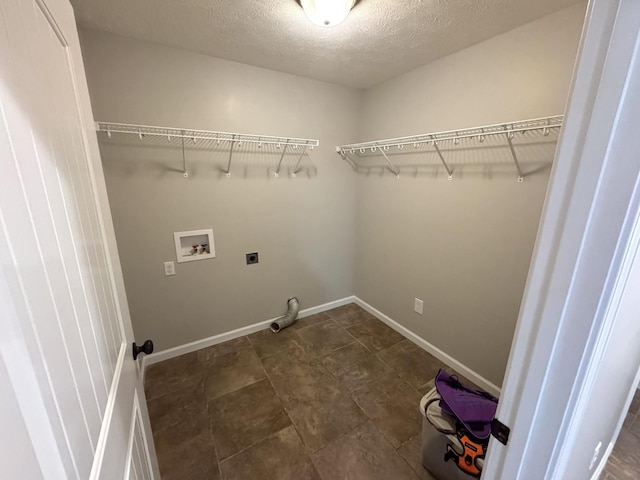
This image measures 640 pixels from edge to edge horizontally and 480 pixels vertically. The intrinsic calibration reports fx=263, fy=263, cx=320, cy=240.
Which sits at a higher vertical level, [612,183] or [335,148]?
[335,148]

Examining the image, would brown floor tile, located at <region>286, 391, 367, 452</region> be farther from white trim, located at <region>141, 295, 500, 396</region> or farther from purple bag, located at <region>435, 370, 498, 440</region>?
white trim, located at <region>141, 295, 500, 396</region>

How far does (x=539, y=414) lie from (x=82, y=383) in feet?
3.11

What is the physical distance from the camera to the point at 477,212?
191 cm

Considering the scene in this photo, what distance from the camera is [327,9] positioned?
132cm

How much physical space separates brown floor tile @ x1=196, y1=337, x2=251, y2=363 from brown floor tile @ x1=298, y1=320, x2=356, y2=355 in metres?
0.55

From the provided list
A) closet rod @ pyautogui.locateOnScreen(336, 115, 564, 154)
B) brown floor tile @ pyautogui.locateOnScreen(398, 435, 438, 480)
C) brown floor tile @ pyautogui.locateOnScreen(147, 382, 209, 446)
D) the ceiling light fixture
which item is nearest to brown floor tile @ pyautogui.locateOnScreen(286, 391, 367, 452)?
brown floor tile @ pyautogui.locateOnScreen(398, 435, 438, 480)

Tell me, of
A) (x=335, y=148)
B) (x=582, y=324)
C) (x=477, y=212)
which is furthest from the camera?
(x=335, y=148)

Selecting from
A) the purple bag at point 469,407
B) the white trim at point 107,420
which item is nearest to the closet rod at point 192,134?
the white trim at point 107,420

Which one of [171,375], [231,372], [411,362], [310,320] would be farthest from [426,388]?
[171,375]

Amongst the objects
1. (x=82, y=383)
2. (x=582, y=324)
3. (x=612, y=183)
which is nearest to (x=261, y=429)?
(x=82, y=383)

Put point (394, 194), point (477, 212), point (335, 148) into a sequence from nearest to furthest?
point (477, 212), point (394, 194), point (335, 148)

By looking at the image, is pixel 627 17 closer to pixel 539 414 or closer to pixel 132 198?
pixel 539 414

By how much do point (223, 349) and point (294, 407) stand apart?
947mm

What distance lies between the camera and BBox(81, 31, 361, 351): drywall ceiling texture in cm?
188
